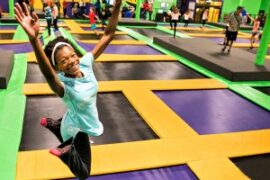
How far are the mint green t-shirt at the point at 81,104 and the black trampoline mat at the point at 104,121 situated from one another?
68.2 inches

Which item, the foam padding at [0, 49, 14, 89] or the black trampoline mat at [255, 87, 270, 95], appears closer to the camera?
the foam padding at [0, 49, 14, 89]

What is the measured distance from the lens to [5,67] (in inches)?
216

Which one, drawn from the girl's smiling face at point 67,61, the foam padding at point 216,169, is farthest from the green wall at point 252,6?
the girl's smiling face at point 67,61

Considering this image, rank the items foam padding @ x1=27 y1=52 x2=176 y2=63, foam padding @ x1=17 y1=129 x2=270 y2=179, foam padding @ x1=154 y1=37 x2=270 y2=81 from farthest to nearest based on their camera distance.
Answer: foam padding @ x1=27 y1=52 x2=176 y2=63 → foam padding @ x1=154 y1=37 x2=270 y2=81 → foam padding @ x1=17 y1=129 x2=270 y2=179

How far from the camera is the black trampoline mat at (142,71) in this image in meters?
6.42

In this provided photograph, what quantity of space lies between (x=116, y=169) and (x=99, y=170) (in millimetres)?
180

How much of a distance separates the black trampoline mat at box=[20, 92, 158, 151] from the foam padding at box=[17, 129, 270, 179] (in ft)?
0.77

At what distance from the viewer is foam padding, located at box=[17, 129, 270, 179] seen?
302 centimetres

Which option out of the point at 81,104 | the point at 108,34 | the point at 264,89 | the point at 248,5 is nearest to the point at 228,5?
the point at 248,5

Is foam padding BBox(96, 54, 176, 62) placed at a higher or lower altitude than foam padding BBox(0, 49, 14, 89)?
lower

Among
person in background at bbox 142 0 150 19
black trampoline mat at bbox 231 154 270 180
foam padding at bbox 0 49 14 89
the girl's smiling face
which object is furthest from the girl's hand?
person in background at bbox 142 0 150 19

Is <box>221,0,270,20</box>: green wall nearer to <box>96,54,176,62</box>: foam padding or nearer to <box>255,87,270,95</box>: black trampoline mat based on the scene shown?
<box>96,54,176,62</box>: foam padding

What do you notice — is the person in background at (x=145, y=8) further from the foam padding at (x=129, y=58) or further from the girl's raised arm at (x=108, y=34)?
the girl's raised arm at (x=108, y=34)

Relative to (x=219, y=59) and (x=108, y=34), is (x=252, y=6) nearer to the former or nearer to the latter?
(x=219, y=59)
